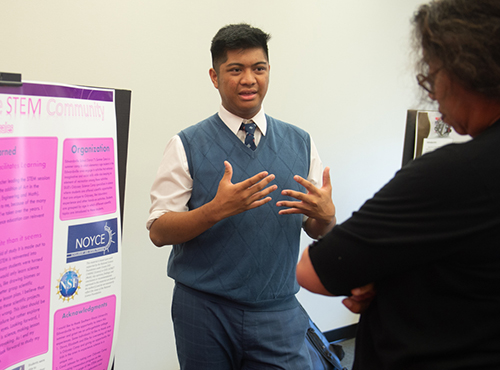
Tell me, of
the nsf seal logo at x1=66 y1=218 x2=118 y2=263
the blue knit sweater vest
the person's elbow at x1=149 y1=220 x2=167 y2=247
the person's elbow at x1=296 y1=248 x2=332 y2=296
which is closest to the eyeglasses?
the person's elbow at x1=296 y1=248 x2=332 y2=296

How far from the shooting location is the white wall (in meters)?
1.95

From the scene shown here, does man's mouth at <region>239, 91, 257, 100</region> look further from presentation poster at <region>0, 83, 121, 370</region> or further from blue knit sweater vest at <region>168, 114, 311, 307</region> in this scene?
presentation poster at <region>0, 83, 121, 370</region>

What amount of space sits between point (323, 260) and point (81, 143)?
2.93 feet

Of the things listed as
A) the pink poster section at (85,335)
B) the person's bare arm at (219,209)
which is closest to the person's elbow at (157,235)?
the person's bare arm at (219,209)

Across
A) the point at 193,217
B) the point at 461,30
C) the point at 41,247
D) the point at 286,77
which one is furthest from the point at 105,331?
the point at 286,77

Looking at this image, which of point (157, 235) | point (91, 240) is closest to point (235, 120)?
point (157, 235)

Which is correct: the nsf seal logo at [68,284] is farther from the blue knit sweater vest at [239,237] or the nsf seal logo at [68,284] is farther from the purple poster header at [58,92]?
the purple poster header at [58,92]

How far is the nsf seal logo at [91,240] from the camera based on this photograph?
1.24 metres

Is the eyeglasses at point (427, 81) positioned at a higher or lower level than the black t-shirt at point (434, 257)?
higher

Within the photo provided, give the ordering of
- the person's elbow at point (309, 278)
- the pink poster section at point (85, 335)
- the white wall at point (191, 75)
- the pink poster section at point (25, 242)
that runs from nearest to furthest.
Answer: the person's elbow at point (309, 278)
the pink poster section at point (25, 242)
the pink poster section at point (85, 335)
the white wall at point (191, 75)

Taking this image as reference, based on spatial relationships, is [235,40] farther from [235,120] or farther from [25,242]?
[25,242]

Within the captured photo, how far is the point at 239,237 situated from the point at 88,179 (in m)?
0.52

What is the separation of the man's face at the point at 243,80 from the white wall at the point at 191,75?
0.52m

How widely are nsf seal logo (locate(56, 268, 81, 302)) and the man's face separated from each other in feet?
2.45
